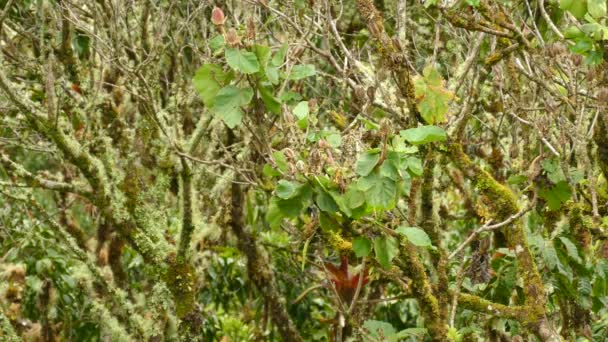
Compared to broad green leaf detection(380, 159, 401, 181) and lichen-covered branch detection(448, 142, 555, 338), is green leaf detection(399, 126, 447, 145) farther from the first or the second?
lichen-covered branch detection(448, 142, 555, 338)

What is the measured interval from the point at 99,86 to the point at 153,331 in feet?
3.63

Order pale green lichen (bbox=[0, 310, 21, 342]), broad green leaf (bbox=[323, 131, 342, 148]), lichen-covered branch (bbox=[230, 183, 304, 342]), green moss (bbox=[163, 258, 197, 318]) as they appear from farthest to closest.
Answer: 1. lichen-covered branch (bbox=[230, 183, 304, 342])
2. pale green lichen (bbox=[0, 310, 21, 342])
3. green moss (bbox=[163, 258, 197, 318])
4. broad green leaf (bbox=[323, 131, 342, 148])

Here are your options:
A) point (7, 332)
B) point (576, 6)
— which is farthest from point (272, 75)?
point (7, 332)

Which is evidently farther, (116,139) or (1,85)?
(116,139)

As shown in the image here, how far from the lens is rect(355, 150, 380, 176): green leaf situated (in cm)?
239

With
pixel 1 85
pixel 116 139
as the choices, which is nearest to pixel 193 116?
pixel 116 139

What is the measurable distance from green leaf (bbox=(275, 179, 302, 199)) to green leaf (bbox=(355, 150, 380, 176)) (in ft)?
0.58

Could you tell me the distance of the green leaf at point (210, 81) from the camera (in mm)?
2553

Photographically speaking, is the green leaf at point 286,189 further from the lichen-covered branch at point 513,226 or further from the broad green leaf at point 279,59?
the lichen-covered branch at point 513,226


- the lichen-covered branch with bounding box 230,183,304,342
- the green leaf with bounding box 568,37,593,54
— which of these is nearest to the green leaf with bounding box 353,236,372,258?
the green leaf with bounding box 568,37,593,54

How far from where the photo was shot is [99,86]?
13.7ft

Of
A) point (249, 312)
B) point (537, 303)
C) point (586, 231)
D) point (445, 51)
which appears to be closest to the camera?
point (537, 303)

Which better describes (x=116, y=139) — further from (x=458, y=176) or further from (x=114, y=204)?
(x=458, y=176)

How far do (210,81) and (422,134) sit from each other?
1.92ft
